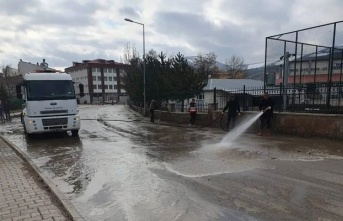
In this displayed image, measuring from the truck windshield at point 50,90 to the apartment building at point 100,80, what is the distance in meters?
89.9

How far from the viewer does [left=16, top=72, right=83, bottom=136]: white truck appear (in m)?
13.6

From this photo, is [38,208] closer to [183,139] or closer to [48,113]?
[183,139]

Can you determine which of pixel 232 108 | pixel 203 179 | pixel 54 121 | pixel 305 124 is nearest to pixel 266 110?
pixel 305 124

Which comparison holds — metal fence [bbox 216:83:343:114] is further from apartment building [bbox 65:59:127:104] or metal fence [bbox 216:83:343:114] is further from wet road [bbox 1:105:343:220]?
apartment building [bbox 65:59:127:104]

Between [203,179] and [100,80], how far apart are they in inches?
4196

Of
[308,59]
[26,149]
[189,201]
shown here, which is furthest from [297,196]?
[308,59]

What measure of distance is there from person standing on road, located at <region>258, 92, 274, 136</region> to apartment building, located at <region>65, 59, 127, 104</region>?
92720 mm

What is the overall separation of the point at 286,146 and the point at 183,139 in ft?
13.8

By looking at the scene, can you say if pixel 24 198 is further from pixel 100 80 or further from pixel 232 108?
pixel 100 80

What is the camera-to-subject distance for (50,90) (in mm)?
14023

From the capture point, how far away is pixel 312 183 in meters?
5.98

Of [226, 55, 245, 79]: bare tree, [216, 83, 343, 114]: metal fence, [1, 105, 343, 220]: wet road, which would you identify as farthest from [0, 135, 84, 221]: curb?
[226, 55, 245, 79]: bare tree

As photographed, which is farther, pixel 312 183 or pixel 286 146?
pixel 286 146

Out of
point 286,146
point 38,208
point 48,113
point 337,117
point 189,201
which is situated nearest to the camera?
point 38,208
